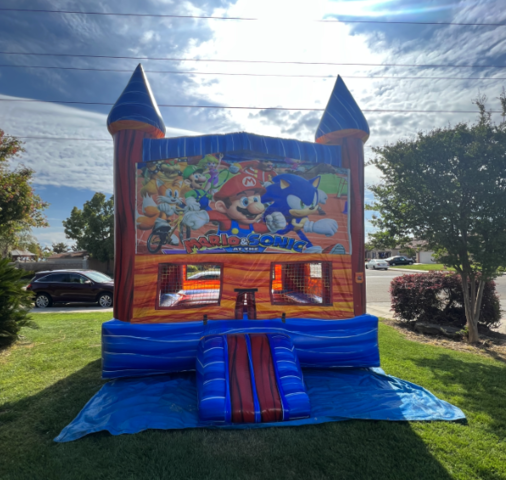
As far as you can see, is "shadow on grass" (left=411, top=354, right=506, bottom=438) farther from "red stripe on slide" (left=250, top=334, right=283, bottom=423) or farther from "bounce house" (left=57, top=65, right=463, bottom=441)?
"red stripe on slide" (left=250, top=334, right=283, bottom=423)

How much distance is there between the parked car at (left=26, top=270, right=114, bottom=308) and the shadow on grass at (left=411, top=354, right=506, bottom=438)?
10.6 metres

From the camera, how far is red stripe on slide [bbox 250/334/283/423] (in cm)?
396

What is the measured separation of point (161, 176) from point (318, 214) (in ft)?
7.98

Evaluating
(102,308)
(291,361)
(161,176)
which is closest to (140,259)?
(161,176)

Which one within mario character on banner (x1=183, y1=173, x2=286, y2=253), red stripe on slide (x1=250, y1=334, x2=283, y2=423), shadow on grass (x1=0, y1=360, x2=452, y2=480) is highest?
mario character on banner (x1=183, y1=173, x2=286, y2=253)

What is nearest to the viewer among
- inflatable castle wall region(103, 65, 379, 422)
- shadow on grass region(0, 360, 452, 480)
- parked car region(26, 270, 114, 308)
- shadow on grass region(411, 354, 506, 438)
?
shadow on grass region(0, 360, 452, 480)

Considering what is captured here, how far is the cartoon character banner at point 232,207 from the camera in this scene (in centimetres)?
523

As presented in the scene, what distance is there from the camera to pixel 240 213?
5328mm

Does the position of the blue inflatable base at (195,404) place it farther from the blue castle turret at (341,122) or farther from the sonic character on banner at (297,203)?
the blue castle turret at (341,122)

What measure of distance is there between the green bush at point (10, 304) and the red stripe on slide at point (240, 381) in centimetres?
493

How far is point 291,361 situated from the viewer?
4602 mm

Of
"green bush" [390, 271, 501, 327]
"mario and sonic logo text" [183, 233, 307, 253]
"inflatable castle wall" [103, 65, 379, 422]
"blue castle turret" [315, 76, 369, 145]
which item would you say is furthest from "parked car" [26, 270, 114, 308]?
"blue castle turret" [315, 76, 369, 145]

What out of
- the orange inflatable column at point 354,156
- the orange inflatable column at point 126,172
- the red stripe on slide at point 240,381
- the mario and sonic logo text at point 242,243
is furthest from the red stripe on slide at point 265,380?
the orange inflatable column at point 126,172

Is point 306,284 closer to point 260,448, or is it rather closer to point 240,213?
point 240,213
